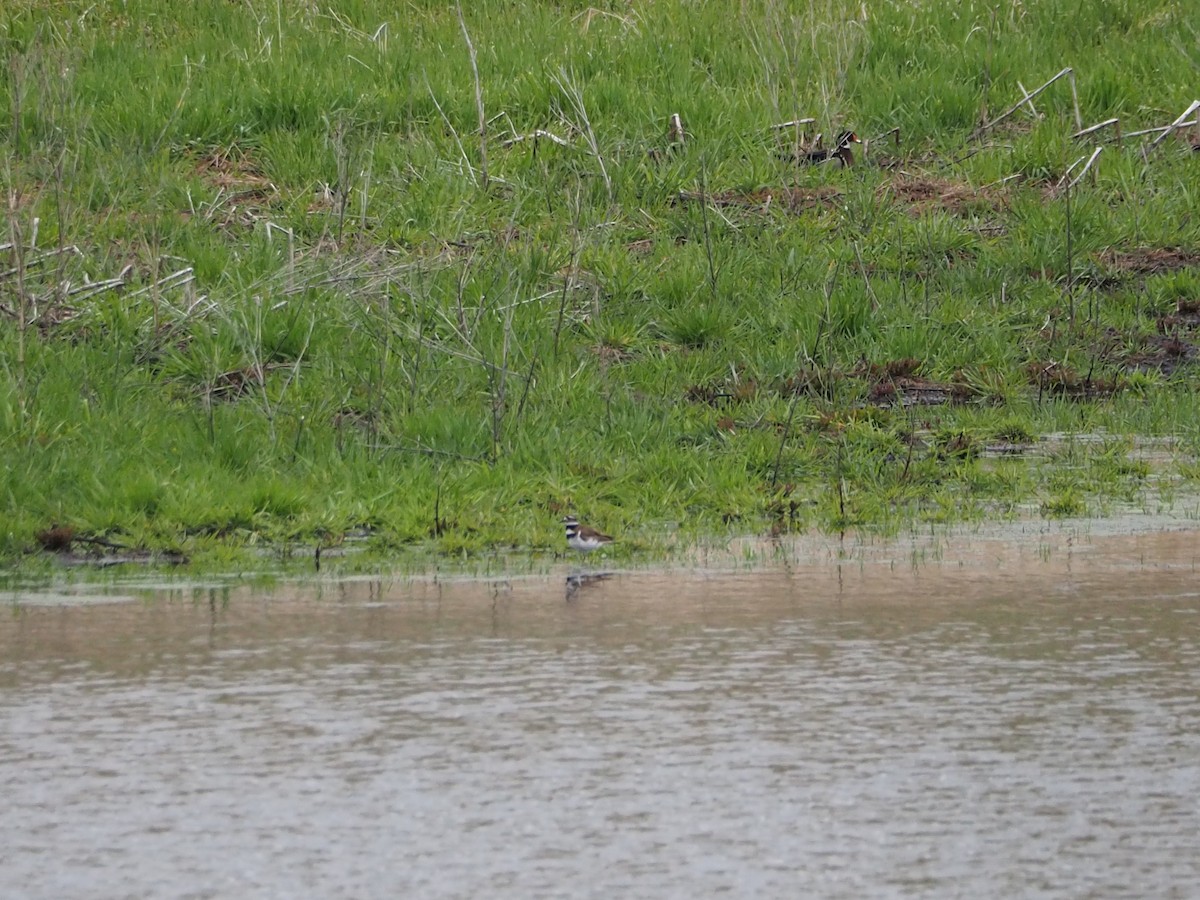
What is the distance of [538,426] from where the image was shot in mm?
8695

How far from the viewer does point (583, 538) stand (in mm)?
7059

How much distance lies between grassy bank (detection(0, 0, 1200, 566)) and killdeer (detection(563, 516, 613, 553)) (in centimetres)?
17

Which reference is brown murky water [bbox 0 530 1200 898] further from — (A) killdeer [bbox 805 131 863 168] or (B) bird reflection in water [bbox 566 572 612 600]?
(A) killdeer [bbox 805 131 863 168]

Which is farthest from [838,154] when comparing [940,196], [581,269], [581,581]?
[581,581]

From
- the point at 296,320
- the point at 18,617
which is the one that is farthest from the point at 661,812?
the point at 296,320

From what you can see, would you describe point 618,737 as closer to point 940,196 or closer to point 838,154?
Result: point 940,196

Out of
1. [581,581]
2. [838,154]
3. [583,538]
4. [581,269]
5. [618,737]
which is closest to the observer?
[618,737]

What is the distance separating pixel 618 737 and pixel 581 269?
6.34 m

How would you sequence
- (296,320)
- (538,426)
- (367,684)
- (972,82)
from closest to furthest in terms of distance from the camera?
(367,684), (538,426), (296,320), (972,82)

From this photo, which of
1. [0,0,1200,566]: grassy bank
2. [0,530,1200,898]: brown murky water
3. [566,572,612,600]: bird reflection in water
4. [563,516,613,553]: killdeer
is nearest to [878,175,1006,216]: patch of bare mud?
[0,0,1200,566]: grassy bank

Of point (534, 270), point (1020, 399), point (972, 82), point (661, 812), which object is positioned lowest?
point (661, 812)

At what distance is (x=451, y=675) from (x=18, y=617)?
5.14 feet

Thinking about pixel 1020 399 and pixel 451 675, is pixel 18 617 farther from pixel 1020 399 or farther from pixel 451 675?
pixel 1020 399

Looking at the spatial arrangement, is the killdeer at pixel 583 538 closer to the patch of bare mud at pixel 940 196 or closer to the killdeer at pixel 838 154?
the patch of bare mud at pixel 940 196
